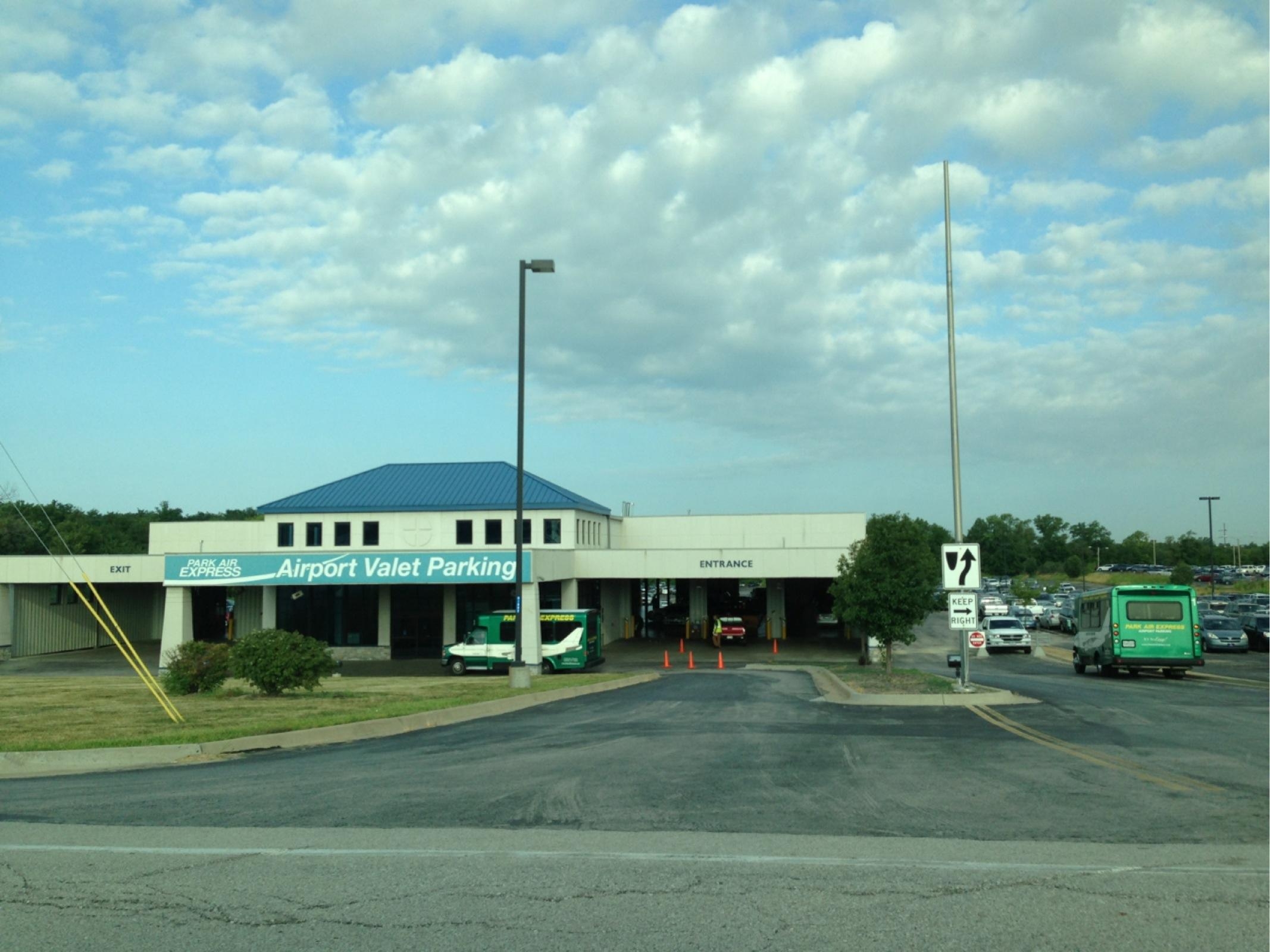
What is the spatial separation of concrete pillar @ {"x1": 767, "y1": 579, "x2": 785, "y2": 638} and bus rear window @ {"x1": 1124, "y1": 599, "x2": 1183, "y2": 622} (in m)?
30.4

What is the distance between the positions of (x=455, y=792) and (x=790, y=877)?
15.9ft

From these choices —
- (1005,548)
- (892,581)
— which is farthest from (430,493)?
(1005,548)

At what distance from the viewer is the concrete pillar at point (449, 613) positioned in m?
55.1

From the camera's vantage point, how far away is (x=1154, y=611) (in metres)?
32.9

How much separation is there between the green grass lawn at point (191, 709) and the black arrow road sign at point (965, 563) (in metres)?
10.2

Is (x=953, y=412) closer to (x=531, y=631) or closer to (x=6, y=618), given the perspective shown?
(x=531, y=631)

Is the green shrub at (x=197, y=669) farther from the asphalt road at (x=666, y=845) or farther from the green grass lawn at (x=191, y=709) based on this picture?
the asphalt road at (x=666, y=845)

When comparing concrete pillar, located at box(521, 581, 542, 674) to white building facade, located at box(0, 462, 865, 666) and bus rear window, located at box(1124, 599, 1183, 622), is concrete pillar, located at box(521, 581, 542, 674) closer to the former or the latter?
white building facade, located at box(0, 462, 865, 666)

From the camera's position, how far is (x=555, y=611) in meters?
44.5

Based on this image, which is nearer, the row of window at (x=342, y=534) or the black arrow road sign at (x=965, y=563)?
the black arrow road sign at (x=965, y=563)

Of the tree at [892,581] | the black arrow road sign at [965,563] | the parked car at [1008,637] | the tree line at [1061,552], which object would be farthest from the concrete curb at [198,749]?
the tree line at [1061,552]

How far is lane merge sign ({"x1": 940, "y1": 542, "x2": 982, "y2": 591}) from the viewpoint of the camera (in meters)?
22.1

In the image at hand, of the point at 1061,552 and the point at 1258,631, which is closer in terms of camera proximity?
the point at 1258,631

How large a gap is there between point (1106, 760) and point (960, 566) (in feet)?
31.4
